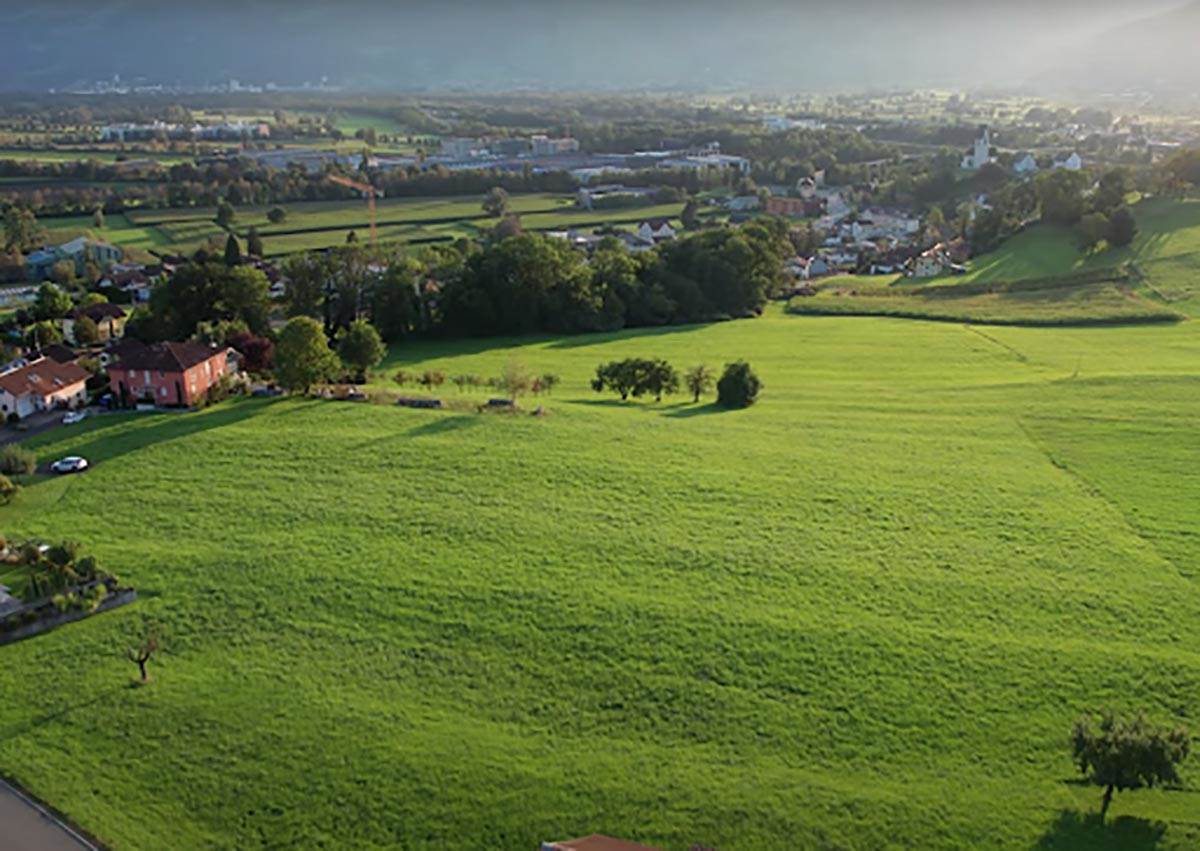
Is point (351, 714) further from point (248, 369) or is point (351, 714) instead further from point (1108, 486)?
point (248, 369)

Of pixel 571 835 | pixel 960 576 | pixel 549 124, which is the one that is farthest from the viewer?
pixel 549 124

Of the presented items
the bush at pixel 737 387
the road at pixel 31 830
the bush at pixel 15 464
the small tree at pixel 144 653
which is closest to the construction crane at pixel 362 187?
the bush at pixel 737 387

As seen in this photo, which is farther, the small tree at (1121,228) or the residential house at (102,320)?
the small tree at (1121,228)

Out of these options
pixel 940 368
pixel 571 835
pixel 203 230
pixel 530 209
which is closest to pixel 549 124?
pixel 530 209

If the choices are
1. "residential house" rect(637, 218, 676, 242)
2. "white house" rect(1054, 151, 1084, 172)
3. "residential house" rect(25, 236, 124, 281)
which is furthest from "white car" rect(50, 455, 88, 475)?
"white house" rect(1054, 151, 1084, 172)

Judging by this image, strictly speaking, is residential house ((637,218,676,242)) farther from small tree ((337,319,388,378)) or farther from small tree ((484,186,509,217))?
small tree ((337,319,388,378))

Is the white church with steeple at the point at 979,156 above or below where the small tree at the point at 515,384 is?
above

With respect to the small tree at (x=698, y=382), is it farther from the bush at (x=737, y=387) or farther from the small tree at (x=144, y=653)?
the small tree at (x=144, y=653)
